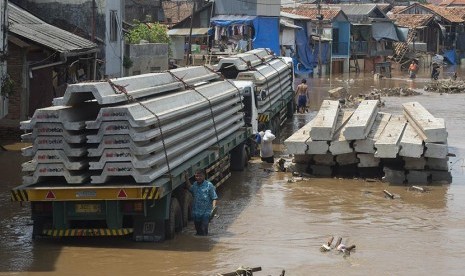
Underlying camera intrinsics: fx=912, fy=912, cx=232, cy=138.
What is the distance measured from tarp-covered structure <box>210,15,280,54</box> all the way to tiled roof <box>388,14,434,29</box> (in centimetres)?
2869

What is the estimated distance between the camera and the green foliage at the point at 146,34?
3941 cm

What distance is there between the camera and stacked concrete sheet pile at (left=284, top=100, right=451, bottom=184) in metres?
18.7

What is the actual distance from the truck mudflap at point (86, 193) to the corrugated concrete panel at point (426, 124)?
7911 mm

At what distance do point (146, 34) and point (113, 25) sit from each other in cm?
642

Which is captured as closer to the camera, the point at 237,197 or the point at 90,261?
the point at 90,261

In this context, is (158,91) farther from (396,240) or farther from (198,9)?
(198,9)

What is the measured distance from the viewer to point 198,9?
54375 millimetres

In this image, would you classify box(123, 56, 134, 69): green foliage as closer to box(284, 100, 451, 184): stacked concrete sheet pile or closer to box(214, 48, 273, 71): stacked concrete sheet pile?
box(214, 48, 273, 71): stacked concrete sheet pile

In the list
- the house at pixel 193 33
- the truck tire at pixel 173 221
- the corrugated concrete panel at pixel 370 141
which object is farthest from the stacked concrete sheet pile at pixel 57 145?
the house at pixel 193 33

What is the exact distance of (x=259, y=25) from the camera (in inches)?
1983

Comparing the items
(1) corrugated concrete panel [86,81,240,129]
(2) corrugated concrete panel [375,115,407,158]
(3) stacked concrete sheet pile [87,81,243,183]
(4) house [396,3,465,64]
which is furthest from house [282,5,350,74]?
(3) stacked concrete sheet pile [87,81,243,183]

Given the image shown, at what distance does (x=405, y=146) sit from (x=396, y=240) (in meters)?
4.72

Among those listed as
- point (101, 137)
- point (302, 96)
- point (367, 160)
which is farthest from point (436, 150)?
Answer: point (302, 96)

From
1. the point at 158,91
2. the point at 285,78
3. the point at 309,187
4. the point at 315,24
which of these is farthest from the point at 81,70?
the point at 315,24
